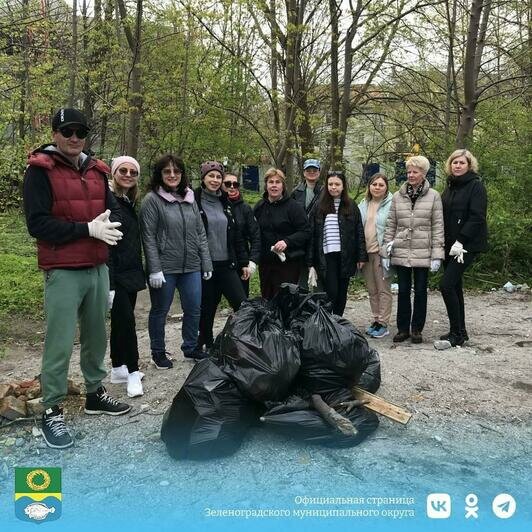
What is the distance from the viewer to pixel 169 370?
13.4 feet

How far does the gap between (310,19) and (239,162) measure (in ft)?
12.7

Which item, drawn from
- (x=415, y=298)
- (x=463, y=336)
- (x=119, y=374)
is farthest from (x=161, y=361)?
(x=463, y=336)

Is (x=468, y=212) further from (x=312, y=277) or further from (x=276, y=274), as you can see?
(x=276, y=274)

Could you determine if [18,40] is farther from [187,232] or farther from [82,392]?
[82,392]

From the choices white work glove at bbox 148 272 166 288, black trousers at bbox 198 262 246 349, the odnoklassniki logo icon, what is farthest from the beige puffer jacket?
the odnoklassniki logo icon

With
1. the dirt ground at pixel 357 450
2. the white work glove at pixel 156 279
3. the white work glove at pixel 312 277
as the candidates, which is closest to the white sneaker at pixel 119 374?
the dirt ground at pixel 357 450

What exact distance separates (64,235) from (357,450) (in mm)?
2043

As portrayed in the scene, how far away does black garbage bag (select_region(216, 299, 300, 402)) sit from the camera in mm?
2842

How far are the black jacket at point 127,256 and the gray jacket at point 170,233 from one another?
0.16m

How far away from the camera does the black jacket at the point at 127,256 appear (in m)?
3.49

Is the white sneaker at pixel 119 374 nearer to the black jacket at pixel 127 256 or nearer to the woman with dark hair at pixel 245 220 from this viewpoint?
the black jacket at pixel 127 256

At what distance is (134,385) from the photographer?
11.7 feet

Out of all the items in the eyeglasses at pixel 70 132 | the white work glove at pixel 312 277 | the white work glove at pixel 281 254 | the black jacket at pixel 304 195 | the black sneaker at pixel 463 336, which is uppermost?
the eyeglasses at pixel 70 132

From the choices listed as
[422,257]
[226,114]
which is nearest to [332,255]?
[422,257]
